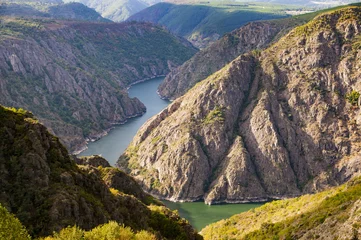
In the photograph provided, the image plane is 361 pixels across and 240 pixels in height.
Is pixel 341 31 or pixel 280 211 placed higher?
pixel 341 31

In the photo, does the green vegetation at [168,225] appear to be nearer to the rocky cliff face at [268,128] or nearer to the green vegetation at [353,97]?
the rocky cliff face at [268,128]

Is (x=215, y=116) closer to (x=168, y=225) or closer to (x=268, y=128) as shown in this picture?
(x=268, y=128)

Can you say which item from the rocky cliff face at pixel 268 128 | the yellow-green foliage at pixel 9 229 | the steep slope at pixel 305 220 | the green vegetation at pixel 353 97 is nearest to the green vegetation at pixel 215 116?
the rocky cliff face at pixel 268 128

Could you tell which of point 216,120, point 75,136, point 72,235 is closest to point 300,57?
point 216,120

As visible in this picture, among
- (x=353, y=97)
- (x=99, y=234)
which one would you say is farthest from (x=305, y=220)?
(x=353, y=97)

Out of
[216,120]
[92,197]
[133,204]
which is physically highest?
[92,197]

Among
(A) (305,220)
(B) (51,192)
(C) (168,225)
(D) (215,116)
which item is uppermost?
(B) (51,192)

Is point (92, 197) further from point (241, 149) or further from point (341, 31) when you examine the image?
point (341, 31)
